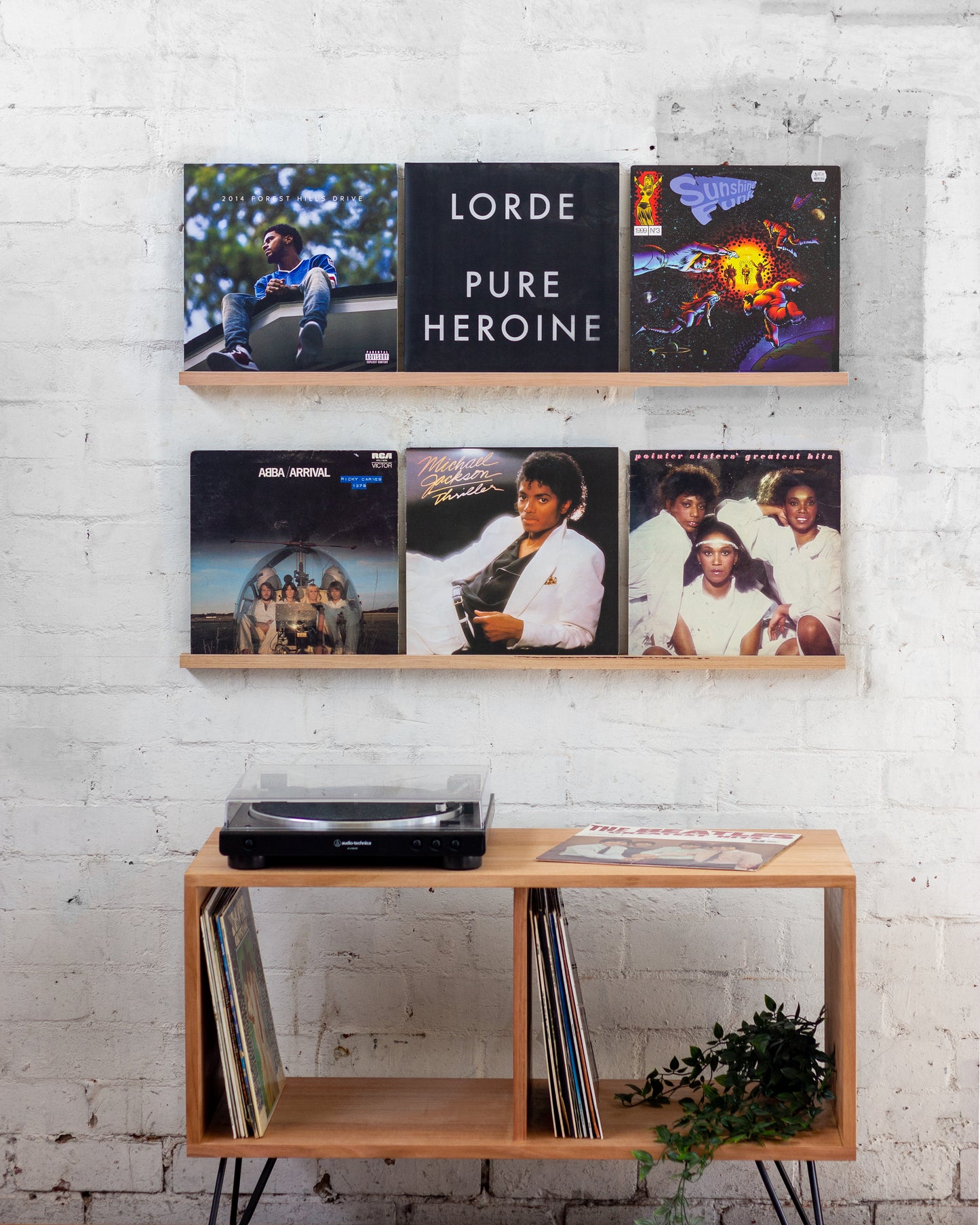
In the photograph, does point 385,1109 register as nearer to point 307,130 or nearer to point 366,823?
point 366,823

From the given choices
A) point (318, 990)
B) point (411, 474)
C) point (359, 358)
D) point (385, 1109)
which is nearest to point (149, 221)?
point (359, 358)

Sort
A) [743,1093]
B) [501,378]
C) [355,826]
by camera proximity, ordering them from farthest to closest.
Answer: [501,378], [743,1093], [355,826]

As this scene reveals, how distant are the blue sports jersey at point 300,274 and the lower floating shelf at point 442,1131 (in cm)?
140

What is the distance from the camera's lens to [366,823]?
1.52 metres

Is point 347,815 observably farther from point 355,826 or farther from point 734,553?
point 734,553

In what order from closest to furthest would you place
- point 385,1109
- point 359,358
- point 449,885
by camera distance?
1. point 449,885
2. point 385,1109
3. point 359,358

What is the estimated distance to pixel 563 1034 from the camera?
5.10ft

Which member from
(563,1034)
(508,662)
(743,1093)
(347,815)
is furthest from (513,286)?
(743,1093)

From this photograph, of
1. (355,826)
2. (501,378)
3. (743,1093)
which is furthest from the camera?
(501,378)

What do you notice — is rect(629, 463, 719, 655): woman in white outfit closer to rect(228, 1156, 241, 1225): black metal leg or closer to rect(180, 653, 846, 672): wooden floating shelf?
rect(180, 653, 846, 672): wooden floating shelf

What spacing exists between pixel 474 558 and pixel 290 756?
0.50 m

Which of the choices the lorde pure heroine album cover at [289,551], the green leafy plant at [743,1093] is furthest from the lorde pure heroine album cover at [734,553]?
the green leafy plant at [743,1093]

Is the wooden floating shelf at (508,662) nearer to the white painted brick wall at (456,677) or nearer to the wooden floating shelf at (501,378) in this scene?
the white painted brick wall at (456,677)

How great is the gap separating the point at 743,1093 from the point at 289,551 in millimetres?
1194
